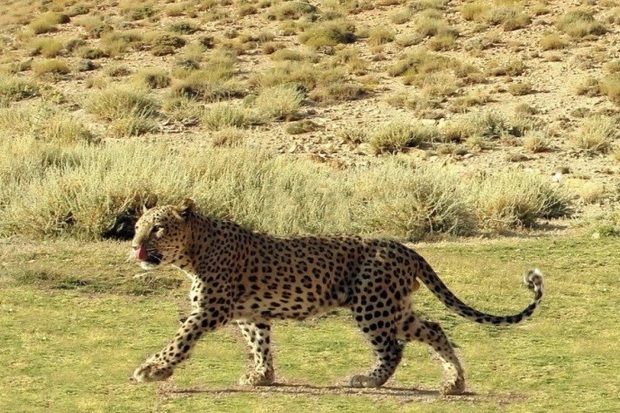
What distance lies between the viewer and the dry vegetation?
16.5 metres

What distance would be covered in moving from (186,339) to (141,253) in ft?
2.03

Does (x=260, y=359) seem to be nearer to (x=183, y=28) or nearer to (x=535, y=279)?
(x=535, y=279)

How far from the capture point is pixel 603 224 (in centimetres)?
1656

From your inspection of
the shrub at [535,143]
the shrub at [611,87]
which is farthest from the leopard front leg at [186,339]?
the shrub at [611,87]

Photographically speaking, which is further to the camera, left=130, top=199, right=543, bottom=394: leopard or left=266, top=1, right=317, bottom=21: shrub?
left=266, top=1, right=317, bottom=21: shrub

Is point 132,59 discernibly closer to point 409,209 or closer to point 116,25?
point 116,25

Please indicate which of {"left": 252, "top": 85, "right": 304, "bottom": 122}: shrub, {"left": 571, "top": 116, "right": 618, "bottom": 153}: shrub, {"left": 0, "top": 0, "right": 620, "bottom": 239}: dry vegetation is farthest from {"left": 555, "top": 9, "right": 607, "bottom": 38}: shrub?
{"left": 571, "top": 116, "right": 618, "bottom": 153}: shrub

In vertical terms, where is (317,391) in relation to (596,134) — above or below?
above

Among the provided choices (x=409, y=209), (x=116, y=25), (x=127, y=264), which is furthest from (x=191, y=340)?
(x=116, y=25)

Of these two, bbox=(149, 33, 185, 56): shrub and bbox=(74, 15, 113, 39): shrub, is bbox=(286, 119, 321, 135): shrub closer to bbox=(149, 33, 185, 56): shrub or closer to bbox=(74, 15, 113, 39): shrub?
bbox=(149, 33, 185, 56): shrub

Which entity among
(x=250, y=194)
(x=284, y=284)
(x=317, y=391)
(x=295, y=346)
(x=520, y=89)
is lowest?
(x=520, y=89)

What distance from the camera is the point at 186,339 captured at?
26.3ft

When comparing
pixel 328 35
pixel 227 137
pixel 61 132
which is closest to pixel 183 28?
pixel 328 35

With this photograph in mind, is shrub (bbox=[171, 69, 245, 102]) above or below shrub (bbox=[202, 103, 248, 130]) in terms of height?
below
